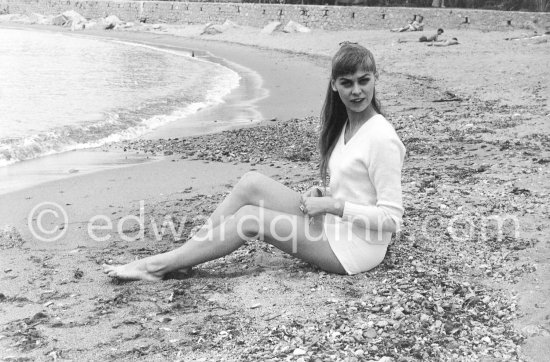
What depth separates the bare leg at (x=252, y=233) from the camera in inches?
138

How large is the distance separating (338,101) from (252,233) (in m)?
0.83

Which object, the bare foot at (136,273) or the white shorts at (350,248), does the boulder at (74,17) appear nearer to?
the bare foot at (136,273)

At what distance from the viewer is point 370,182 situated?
334 cm

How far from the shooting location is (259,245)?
417 cm

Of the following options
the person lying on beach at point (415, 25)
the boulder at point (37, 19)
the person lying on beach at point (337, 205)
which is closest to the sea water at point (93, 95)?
the person lying on beach at point (337, 205)

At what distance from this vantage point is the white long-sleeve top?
10.5 ft

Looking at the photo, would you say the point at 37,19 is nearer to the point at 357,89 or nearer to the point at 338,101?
the point at 338,101

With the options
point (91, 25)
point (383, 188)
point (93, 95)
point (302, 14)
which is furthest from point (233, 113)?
point (91, 25)

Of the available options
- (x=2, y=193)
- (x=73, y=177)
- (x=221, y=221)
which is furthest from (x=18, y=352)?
(x=73, y=177)

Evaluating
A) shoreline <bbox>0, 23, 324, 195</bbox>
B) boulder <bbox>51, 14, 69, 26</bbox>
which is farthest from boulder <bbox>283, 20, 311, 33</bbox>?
boulder <bbox>51, 14, 69, 26</bbox>

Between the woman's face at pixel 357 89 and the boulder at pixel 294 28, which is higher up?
the woman's face at pixel 357 89

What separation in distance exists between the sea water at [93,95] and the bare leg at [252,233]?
14.1ft

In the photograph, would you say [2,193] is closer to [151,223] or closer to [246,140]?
[151,223]

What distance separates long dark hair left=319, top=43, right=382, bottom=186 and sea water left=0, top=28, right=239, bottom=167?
4.84m
